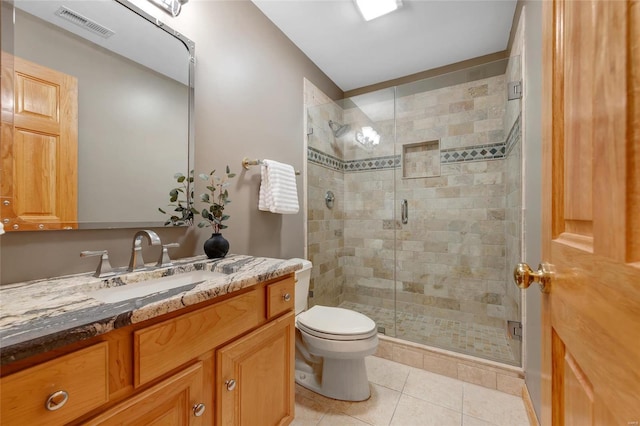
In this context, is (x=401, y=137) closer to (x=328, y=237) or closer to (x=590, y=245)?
(x=328, y=237)

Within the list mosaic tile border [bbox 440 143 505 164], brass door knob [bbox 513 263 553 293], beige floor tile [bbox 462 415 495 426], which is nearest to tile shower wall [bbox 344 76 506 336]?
mosaic tile border [bbox 440 143 505 164]

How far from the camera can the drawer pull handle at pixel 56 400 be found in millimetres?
508

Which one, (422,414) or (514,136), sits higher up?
(514,136)

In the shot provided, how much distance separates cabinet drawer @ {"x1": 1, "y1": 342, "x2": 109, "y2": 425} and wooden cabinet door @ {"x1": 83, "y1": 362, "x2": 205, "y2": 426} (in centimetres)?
6

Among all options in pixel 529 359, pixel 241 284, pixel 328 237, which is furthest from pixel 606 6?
pixel 328 237

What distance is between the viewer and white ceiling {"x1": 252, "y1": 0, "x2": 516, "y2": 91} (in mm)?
1773

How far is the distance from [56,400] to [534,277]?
42.8 inches

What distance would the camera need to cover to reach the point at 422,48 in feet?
7.22

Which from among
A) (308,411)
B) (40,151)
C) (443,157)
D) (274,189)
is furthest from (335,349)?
(443,157)

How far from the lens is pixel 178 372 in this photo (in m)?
0.75

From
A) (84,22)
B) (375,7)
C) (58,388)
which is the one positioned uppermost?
(375,7)

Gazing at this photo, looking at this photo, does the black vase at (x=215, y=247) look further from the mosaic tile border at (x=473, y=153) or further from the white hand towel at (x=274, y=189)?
the mosaic tile border at (x=473, y=153)

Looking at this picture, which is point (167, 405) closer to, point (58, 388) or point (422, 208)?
point (58, 388)

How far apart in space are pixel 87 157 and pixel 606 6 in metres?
1.46
